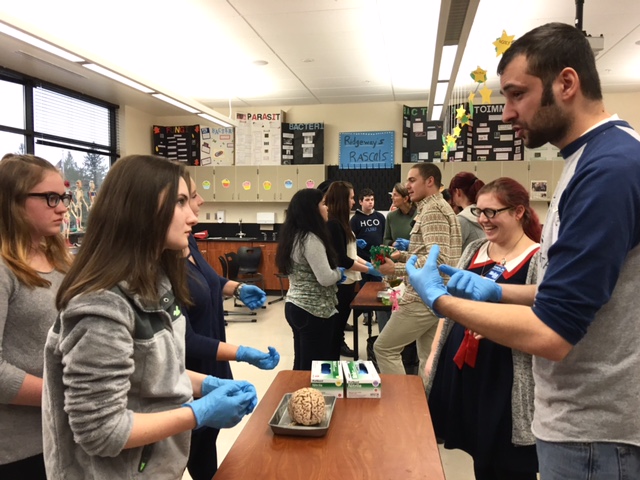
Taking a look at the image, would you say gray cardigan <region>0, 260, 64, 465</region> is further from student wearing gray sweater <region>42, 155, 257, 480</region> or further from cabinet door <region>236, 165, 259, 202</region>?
cabinet door <region>236, 165, 259, 202</region>

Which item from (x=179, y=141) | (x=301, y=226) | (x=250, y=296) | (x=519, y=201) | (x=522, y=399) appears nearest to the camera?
(x=522, y=399)

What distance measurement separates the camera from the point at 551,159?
6762 mm

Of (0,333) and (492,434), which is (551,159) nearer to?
(492,434)

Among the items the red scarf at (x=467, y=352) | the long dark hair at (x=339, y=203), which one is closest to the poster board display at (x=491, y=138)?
the long dark hair at (x=339, y=203)

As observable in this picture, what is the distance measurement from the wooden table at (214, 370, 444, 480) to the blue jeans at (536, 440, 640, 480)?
0.28m

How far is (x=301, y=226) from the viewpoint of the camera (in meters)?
2.74

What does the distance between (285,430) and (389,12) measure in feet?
12.4

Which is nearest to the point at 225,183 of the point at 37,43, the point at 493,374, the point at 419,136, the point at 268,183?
the point at 268,183

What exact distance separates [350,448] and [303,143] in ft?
22.0

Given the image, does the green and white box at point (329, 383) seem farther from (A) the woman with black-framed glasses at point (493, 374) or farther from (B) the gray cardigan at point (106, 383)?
(B) the gray cardigan at point (106, 383)

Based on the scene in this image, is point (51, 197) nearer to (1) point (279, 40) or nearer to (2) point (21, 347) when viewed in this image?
(2) point (21, 347)

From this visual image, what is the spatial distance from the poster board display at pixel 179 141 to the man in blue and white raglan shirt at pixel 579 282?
7435 millimetres

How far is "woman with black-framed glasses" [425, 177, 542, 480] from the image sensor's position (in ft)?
5.24

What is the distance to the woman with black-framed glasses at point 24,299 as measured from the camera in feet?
4.09
